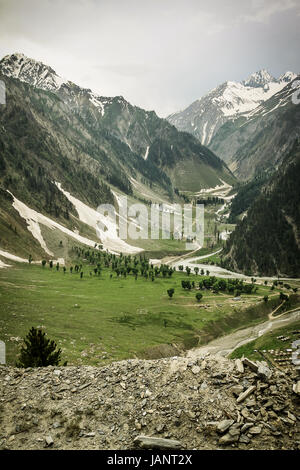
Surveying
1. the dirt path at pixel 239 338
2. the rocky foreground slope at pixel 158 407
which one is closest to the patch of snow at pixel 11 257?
the dirt path at pixel 239 338

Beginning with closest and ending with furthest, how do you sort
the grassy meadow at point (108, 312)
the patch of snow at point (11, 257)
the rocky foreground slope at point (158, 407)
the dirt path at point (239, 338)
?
the rocky foreground slope at point (158, 407) → the grassy meadow at point (108, 312) → the dirt path at point (239, 338) → the patch of snow at point (11, 257)

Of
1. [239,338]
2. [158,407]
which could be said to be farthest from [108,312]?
[158,407]

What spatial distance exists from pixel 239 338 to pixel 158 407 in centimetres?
8678

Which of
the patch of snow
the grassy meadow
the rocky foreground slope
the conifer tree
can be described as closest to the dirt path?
the grassy meadow

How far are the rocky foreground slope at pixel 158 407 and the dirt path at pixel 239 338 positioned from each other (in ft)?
206

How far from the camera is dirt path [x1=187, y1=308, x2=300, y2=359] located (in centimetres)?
8998

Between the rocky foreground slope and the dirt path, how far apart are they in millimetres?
62801

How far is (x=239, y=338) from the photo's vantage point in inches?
3999

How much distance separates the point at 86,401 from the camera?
25031 mm

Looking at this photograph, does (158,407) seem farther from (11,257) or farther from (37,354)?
(11,257)

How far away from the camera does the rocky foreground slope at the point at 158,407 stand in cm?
1997

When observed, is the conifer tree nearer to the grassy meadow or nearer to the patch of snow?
the grassy meadow

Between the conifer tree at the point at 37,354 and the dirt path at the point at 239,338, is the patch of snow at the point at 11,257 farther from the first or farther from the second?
the conifer tree at the point at 37,354
